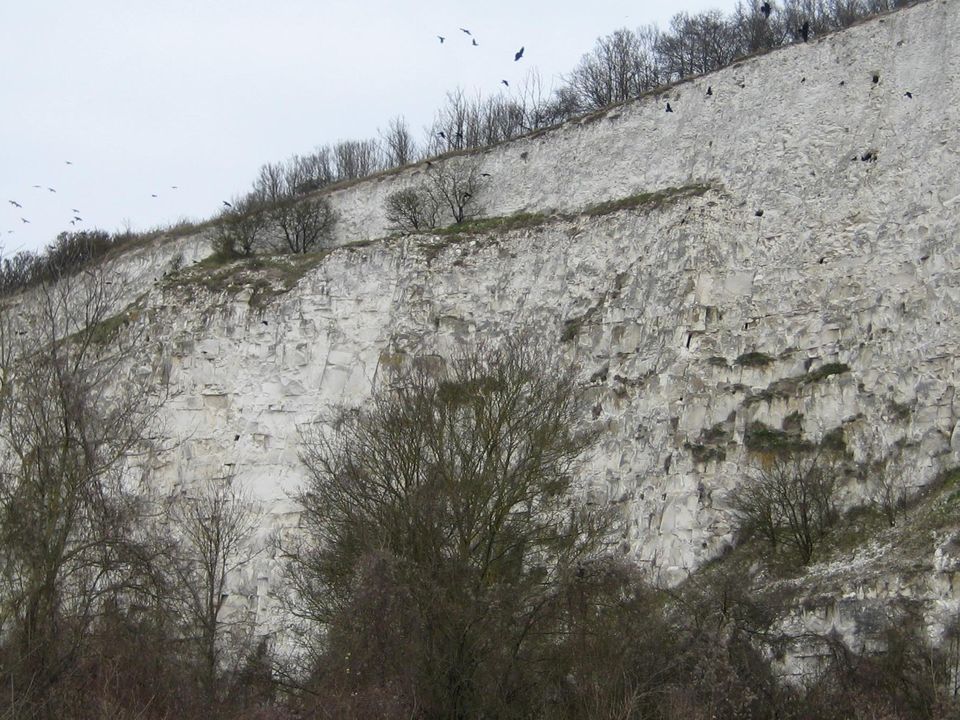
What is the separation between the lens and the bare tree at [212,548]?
21047 millimetres

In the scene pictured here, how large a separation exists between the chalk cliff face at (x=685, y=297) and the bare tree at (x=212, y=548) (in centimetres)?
56

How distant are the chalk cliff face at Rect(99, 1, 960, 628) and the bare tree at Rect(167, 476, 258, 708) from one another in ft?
1.84

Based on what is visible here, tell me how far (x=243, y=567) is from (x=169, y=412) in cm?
500

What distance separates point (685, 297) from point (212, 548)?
11.3 meters

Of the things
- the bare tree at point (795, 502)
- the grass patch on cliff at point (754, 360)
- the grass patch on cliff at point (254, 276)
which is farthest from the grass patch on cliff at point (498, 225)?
the bare tree at point (795, 502)

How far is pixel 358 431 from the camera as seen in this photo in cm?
1945

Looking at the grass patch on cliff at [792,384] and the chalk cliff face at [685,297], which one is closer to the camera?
the chalk cliff face at [685,297]

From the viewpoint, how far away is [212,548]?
919 inches

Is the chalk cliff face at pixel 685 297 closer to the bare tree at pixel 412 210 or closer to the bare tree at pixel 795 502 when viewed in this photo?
the bare tree at pixel 795 502

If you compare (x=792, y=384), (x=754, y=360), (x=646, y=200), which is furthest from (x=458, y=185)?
(x=792, y=384)

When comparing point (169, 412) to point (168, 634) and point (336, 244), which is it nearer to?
point (336, 244)

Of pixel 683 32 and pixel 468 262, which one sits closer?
pixel 468 262

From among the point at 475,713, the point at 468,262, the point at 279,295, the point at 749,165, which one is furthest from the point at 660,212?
the point at 475,713

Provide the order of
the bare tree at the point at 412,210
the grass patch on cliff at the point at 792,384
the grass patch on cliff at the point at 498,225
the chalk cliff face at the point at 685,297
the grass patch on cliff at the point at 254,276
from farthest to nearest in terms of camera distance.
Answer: the bare tree at the point at 412,210, the grass patch on cliff at the point at 254,276, the grass patch on cliff at the point at 498,225, the grass patch on cliff at the point at 792,384, the chalk cliff face at the point at 685,297
